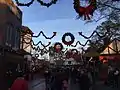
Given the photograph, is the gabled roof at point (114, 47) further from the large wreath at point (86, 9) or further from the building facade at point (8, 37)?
the large wreath at point (86, 9)

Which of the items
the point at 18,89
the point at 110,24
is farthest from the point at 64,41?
the point at 18,89

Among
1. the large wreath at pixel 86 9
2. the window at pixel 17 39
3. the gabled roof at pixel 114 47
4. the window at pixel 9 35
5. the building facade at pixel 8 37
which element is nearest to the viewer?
the large wreath at pixel 86 9

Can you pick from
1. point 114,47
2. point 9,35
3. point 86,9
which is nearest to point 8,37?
point 9,35

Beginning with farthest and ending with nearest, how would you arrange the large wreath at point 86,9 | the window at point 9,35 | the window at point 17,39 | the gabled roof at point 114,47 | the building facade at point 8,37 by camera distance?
the window at point 17,39 → the gabled roof at point 114,47 → the window at point 9,35 → the building facade at point 8,37 → the large wreath at point 86,9

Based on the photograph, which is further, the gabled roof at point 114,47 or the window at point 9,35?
the gabled roof at point 114,47

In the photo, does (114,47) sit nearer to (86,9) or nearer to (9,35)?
(9,35)

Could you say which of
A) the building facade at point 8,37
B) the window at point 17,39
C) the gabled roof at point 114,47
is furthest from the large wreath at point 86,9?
the window at point 17,39

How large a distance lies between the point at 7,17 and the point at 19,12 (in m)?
7.94

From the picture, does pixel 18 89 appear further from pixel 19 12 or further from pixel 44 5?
pixel 19 12

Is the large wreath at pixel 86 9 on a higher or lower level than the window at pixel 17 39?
lower

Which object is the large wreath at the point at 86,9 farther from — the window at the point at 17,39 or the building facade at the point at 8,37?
the window at the point at 17,39

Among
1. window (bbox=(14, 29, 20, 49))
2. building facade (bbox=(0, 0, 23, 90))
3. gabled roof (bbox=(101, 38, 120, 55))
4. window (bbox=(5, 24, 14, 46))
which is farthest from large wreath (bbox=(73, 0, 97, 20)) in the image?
window (bbox=(14, 29, 20, 49))

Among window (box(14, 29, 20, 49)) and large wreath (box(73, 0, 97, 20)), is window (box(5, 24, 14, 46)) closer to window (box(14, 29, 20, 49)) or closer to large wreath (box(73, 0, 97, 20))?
window (box(14, 29, 20, 49))

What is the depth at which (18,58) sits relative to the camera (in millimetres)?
39844
